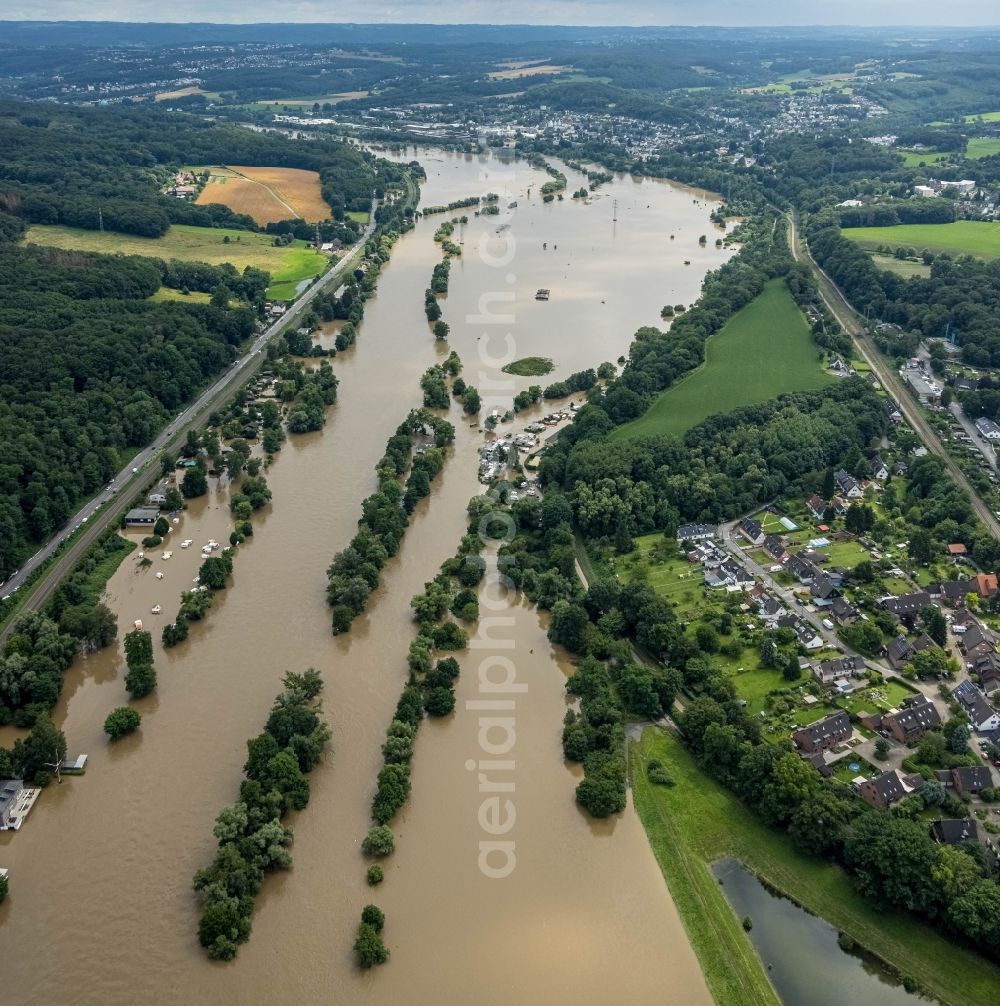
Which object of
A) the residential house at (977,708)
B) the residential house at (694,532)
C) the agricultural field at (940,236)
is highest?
the residential house at (977,708)

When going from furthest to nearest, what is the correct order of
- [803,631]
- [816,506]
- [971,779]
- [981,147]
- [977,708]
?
[981,147] → [816,506] → [803,631] → [977,708] → [971,779]

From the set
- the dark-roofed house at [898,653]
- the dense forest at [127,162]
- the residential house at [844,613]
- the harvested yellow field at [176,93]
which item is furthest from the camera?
the harvested yellow field at [176,93]

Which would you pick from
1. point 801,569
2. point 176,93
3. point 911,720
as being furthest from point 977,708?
point 176,93

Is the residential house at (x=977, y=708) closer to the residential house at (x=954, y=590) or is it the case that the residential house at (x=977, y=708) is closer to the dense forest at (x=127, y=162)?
the residential house at (x=954, y=590)

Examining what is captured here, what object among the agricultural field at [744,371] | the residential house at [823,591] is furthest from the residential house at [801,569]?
the agricultural field at [744,371]

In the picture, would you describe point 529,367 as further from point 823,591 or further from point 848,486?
point 823,591

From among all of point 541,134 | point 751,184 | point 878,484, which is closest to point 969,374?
point 878,484

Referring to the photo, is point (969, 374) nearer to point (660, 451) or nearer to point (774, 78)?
point (660, 451)
